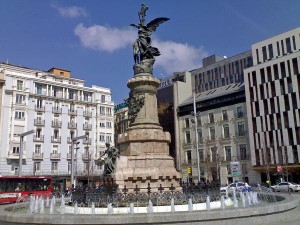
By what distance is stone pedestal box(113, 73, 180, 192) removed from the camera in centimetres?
1602

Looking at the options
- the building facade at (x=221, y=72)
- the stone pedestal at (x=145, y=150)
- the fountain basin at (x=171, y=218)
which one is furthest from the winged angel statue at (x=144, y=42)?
the building facade at (x=221, y=72)

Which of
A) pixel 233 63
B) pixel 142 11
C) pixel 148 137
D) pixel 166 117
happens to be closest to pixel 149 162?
pixel 148 137

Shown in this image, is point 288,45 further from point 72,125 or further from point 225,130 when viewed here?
point 72,125

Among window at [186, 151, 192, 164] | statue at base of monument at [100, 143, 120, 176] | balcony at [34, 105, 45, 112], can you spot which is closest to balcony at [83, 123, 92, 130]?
balcony at [34, 105, 45, 112]

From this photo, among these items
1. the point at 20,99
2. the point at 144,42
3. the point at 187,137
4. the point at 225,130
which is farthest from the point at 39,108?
the point at 144,42

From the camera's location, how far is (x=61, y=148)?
62.7 m

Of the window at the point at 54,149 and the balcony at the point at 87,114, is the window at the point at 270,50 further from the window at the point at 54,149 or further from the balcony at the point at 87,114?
the window at the point at 54,149

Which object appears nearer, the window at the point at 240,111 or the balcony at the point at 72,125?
the window at the point at 240,111

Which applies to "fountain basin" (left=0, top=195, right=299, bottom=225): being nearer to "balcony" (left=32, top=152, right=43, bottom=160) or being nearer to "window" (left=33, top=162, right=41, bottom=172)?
"window" (left=33, top=162, right=41, bottom=172)

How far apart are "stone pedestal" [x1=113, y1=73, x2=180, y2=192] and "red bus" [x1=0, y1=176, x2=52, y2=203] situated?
20691mm

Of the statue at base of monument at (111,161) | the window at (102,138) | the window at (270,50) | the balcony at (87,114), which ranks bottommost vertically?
the statue at base of monument at (111,161)

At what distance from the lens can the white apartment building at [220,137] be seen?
200ft

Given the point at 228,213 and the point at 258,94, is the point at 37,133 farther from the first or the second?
the point at 228,213

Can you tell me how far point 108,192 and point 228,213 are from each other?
5637mm
